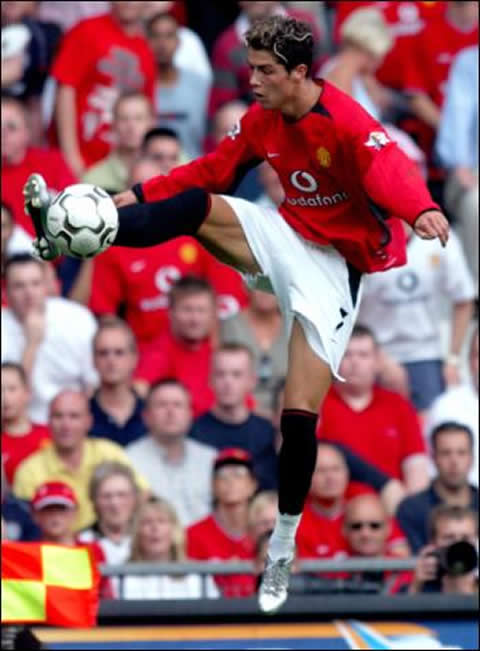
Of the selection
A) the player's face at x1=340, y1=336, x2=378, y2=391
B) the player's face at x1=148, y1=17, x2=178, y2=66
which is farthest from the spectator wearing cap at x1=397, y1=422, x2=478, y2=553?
the player's face at x1=148, y1=17, x2=178, y2=66

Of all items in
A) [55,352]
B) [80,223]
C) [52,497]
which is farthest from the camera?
[55,352]

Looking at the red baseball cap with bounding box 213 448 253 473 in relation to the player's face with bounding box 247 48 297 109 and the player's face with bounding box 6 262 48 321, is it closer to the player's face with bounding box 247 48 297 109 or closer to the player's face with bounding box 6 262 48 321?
the player's face with bounding box 6 262 48 321

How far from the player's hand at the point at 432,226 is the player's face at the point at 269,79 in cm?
78

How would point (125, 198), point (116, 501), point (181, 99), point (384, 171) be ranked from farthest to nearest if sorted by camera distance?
point (181, 99) < point (116, 501) < point (125, 198) < point (384, 171)

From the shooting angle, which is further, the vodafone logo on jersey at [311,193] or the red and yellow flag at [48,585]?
the red and yellow flag at [48,585]

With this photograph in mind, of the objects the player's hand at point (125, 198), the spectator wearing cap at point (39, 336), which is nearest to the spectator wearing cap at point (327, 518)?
the spectator wearing cap at point (39, 336)

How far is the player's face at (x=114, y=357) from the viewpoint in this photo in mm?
12312

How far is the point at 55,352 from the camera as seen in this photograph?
12.6 metres

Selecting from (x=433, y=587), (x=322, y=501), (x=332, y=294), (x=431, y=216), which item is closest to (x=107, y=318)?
(x=322, y=501)

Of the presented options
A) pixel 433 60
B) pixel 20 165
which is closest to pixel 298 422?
pixel 20 165

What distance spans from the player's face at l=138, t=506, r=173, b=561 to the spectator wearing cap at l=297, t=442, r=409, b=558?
2.39 ft

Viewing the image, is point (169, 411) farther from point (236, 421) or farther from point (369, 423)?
point (369, 423)

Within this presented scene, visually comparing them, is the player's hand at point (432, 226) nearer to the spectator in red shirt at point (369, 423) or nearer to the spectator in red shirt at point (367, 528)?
the spectator in red shirt at point (367, 528)

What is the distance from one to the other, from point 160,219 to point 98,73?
5156 millimetres
